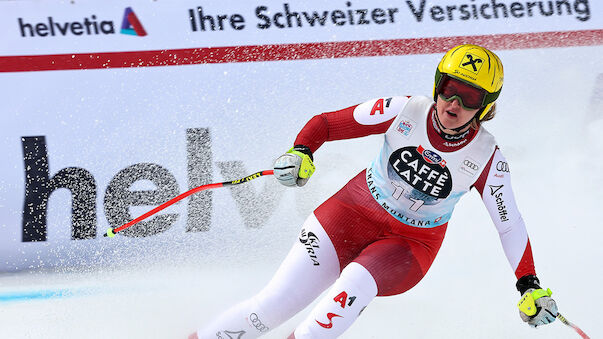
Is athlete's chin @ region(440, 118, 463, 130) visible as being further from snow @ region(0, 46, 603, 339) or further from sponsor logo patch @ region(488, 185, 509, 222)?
snow @ region(0, 46, 603, 339)

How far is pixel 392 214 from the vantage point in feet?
11.0

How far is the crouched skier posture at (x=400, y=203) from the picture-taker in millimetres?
3082

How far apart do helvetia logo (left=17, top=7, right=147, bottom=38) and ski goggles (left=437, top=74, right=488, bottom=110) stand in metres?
2.32

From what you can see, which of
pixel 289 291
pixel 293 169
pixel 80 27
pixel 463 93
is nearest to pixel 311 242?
pixel 289 291

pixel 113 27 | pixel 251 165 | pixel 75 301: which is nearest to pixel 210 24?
pixel 113 27

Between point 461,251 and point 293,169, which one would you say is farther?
point 461,251

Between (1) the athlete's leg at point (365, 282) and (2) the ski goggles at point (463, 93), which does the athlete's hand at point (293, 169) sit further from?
(2) the ski goggles at point (463, 93)

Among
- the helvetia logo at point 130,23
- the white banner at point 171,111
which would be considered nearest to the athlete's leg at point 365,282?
the white banner at point 171,111

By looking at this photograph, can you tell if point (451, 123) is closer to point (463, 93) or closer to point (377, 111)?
point (463, 93)

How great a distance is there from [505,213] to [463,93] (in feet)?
1.77

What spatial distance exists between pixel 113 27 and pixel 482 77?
2565mm

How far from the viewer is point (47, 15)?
15.6ft

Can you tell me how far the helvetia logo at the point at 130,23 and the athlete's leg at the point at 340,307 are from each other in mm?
2441

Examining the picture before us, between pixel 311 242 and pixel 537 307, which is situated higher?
pixel 311 242
